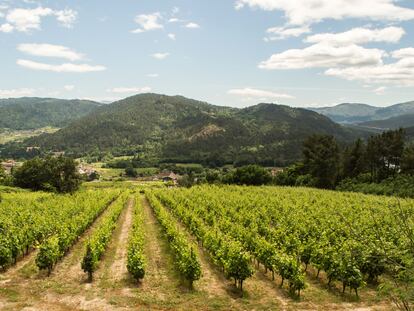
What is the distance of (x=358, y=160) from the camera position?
68562 mm

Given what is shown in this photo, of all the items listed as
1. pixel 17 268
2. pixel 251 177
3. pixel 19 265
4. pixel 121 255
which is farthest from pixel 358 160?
pixel 17 268

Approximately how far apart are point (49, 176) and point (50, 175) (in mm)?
640

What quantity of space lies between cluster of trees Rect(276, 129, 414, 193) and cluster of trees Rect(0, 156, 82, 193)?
A: 46.8m

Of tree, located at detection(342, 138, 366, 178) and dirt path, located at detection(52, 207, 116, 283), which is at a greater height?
tree, located at detection(342, 138, 366, 178)

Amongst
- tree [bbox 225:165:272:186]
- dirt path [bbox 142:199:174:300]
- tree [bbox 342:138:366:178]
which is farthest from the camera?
tree [bbox 225:165:272:186]

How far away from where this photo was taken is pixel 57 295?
1645cm

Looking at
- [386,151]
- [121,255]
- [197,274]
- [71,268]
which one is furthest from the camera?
[386,151]

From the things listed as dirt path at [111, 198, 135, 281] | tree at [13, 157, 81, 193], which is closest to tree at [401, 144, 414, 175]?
dirt path at [111, 198, 135, 281]

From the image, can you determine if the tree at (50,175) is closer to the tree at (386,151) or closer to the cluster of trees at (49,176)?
the cluster of trees at (49,176)

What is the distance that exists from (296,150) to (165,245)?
158 m

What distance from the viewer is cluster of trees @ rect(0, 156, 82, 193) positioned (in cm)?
7212

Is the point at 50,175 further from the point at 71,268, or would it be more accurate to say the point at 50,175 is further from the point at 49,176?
the point at 71,268

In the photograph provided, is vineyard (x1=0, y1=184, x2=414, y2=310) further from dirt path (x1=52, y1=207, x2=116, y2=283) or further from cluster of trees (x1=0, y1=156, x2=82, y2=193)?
cluster of trees (x1=0, y1=156, x2=82, y2=193)

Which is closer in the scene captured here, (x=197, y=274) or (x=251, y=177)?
(x=197, y=274)
